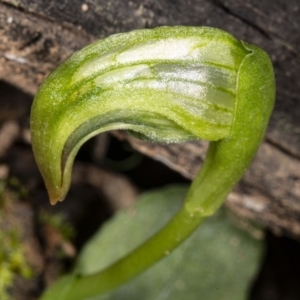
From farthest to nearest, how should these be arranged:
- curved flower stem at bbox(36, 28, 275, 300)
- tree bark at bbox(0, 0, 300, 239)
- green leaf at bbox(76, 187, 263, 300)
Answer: green leaf at bbox(76, 187, 263, 300), tree bark at bbox(0, 0, 300, 239), curved flower stem at bbox(36, 28, 275, 300)

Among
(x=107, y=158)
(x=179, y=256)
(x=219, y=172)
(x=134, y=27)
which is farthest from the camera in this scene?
(x=107, y=158)

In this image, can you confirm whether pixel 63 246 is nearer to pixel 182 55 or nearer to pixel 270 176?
pixel 270 176

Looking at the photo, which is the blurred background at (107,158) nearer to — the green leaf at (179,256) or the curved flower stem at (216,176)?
the green leaf at (179,256)

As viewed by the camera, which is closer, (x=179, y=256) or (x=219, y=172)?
(x=219, y=172)

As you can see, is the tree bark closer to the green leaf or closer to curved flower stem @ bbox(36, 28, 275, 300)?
curved flower stem @ bbox(36, 28, 275, 300)

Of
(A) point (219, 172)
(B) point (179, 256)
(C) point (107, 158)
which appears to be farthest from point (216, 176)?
(C) point (107, 158)

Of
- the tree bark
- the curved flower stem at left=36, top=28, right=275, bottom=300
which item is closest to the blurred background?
the tree bark

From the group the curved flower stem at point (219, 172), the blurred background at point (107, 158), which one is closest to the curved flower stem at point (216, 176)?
the curved flower stem at point (219, 172)

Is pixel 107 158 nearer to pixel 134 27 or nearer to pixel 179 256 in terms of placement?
pixel 179 256
